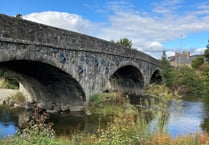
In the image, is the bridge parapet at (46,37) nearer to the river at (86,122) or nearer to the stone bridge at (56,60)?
the stone bridge at (56,60)

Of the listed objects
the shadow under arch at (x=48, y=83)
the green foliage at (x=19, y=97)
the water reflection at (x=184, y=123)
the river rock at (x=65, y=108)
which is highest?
the shadow under arch at (x=48, y=83)

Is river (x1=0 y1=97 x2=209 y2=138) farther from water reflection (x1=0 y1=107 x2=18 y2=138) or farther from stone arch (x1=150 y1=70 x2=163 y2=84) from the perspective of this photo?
stone arch (x1=150 y1=70 x2=163 y2=84)

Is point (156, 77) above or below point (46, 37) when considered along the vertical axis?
below

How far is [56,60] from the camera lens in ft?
53.9

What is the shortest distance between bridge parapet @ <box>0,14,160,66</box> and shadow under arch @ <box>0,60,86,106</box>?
4.70 feet

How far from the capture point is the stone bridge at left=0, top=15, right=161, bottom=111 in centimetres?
1362

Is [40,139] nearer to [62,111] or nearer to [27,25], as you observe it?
[27,25]

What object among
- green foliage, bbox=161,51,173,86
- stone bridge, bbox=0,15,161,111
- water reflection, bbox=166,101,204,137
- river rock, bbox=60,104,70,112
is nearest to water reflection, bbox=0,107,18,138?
stone bridge, bbox=0,15,161,111

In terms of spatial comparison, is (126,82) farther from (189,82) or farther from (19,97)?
(19,97)

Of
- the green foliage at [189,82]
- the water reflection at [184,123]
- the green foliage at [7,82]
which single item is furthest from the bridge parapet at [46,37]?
the green foliage at [189,82]

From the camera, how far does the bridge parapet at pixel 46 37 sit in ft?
43.2

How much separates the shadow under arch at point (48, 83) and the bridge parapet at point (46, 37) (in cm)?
143

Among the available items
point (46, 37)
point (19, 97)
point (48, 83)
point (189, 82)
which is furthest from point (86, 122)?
point (189, 82)

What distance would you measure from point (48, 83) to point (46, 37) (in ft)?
16.8
